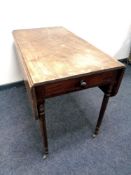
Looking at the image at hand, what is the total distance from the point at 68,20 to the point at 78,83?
1.24 m

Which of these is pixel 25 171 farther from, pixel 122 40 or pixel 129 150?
pixel 122 40

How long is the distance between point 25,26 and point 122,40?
60.6 inches

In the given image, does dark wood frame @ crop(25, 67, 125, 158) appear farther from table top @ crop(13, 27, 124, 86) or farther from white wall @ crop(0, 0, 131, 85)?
white wall @ crop(0, 0, 131, 85)

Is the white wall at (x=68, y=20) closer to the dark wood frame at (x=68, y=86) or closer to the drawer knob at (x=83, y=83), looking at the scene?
the dark wood frame at (x=68, y=86)

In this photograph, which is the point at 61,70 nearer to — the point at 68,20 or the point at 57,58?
the point at 57,58

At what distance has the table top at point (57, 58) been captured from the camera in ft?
3.14

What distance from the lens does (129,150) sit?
4.53ft

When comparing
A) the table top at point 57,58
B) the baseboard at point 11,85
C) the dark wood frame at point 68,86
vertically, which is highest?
the table top at point 57,58

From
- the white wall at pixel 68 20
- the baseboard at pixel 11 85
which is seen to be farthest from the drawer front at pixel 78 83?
the baseboard at pixel 11 85

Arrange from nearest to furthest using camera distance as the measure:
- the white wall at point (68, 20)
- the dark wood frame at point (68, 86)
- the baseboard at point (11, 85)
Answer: the dark wood frame at point (68, 86) < the white wall at point (68, 20) < the baseboard at point (11, 85)

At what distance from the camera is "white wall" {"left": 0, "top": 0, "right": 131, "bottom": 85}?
5.56ft

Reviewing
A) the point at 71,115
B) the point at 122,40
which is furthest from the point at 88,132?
the point at 122,40

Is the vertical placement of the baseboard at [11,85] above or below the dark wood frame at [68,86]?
below

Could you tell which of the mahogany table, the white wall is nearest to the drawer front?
the mahogany table
